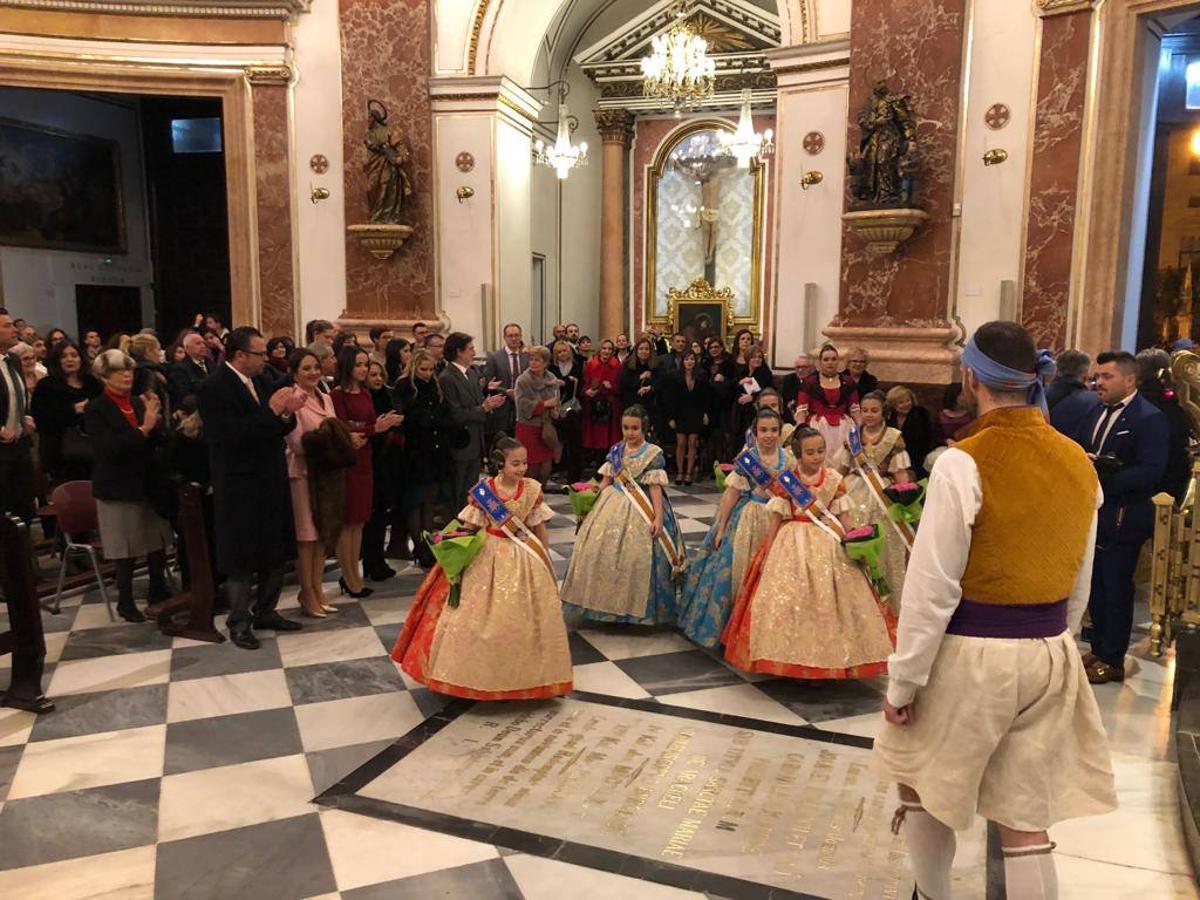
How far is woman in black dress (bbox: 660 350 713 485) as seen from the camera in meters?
10.4

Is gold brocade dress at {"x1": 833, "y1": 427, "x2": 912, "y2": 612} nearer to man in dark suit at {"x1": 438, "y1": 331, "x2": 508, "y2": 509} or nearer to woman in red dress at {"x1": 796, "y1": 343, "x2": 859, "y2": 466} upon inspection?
woman in red dress at {"x1": 796, "y1": 343, "x2": 859, "y2": 466}

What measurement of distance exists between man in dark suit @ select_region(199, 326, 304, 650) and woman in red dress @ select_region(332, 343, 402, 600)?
0.68m

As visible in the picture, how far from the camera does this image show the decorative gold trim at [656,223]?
52.4 ft

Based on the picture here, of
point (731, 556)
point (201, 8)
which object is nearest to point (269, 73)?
point (201, 8)

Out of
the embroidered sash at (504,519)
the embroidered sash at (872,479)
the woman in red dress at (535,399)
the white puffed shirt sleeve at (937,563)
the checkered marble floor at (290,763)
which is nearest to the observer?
the white puffed shirt sleeve at (937,563)

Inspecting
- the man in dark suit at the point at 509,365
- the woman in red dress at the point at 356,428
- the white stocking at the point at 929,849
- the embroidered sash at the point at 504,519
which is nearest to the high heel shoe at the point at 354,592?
the woman in red dress at the point at 356,428

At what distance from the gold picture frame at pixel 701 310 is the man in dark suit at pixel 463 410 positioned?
29.6 ft

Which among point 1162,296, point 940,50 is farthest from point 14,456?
point 1162,296

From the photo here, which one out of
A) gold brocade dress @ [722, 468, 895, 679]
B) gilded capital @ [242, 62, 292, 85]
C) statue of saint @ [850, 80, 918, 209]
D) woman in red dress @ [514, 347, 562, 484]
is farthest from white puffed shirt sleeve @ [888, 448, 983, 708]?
gilded capital @ [242, 62, 292, 85]

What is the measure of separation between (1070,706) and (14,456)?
5980mm

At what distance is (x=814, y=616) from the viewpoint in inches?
189

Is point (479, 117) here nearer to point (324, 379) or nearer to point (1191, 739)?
point (324, 379)

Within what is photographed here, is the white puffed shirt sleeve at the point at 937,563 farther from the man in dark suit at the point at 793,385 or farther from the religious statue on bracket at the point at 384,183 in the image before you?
the religious statue on bracket at the point at 384,183

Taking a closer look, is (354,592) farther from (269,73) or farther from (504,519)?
(269,73)
